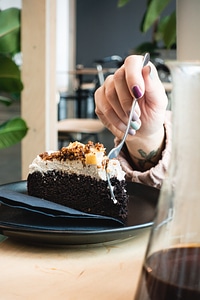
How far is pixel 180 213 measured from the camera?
454 mm

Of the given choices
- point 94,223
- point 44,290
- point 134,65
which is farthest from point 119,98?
point 44,290

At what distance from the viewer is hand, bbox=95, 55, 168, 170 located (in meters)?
0.95

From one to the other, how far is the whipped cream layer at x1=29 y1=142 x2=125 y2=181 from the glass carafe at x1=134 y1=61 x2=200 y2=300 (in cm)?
40

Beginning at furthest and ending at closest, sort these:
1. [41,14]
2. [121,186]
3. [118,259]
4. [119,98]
→ 1. [41,14]
2. [119,98]
3. [121,186]
4. [118,259]

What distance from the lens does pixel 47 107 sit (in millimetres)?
2615

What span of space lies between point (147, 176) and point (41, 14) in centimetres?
160

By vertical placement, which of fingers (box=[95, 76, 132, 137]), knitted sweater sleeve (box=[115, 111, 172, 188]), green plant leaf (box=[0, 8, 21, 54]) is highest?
green plant leaf (box=[0, 8, 21, 54])

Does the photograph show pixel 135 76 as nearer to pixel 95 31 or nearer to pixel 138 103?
pixel 138 103

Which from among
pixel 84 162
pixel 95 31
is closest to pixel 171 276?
pixel 84 162

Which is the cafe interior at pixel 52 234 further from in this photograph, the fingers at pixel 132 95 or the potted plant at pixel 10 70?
the fingers at pixel 132 95

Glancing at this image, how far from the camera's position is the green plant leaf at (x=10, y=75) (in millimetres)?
2582

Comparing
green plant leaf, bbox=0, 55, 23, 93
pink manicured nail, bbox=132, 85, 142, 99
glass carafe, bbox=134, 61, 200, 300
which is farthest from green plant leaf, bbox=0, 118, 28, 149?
glass carafe, bbox=134, 61, 200, 300

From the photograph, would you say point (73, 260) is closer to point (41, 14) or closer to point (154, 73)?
point (154, 73)

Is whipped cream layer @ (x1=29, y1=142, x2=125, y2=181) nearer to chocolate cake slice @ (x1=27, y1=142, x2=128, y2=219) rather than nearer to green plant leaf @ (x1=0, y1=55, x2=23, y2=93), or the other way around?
chocolate cake slice @ (x1=27, y1=142, x2=128, y2=219)
